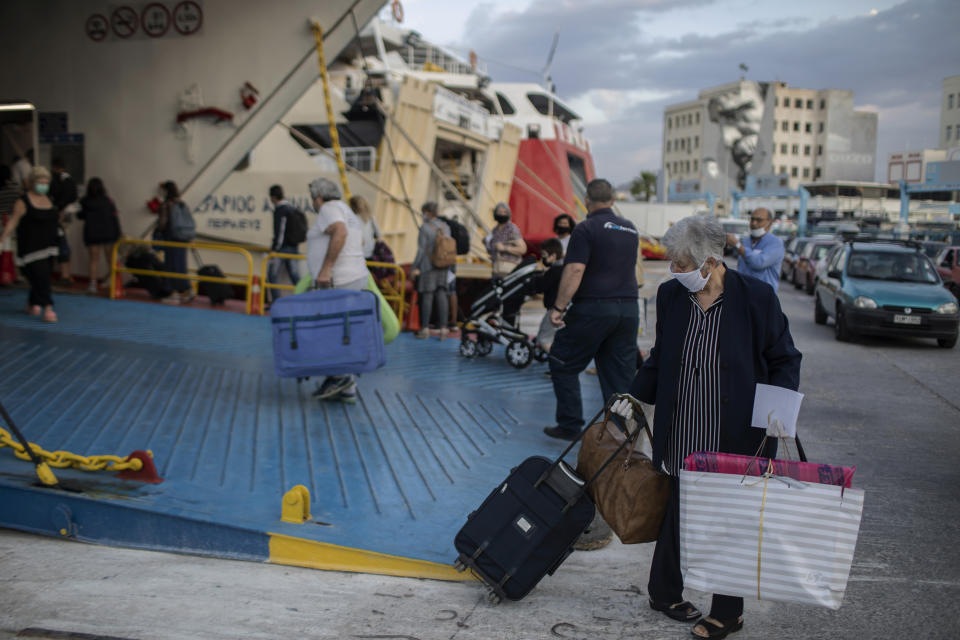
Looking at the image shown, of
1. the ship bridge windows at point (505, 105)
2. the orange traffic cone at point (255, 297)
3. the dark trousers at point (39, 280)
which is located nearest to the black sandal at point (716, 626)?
the dark trousers at point (39, 280)

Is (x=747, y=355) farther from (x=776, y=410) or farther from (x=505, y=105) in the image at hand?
(x=505, y=105)

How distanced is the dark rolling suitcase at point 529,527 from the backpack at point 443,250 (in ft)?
21.6

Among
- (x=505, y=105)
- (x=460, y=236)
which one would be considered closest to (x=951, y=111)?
(x=505, y=105)

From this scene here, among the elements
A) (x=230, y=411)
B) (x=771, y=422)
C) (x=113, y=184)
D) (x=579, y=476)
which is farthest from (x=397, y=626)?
(x=113, y=184)

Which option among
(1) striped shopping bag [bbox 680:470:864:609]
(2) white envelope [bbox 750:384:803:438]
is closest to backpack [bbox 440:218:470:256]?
(2) white envelope [bbox 750:384:803:438]

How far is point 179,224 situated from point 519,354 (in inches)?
212

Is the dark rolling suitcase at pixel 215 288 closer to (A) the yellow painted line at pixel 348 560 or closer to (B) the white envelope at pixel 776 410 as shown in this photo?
(A) the yellow painted line at pixel 348 560

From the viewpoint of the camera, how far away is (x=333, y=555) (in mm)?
4094

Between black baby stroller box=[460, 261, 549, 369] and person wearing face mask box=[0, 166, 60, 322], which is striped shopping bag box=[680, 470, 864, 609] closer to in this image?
black baby stroller box=[460, 261, 549, 369]

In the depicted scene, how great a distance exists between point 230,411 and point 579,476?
382 centimetres

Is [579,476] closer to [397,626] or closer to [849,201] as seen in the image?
[397,626]

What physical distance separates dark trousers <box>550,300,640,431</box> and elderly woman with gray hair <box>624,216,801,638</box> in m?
2.26

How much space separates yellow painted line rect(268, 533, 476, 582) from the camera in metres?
3.98

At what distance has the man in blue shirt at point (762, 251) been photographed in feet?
26.2
